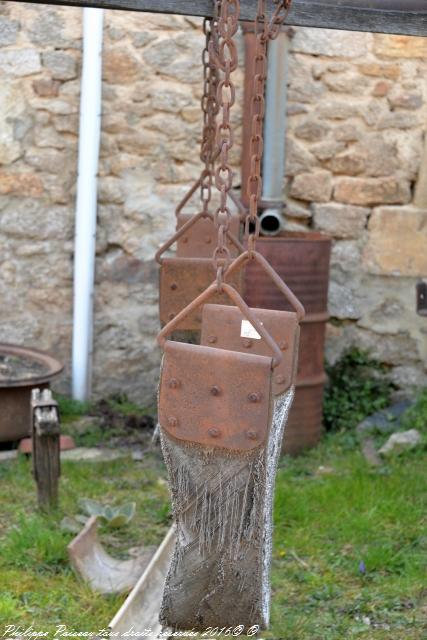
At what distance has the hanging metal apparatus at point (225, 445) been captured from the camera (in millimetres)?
2145

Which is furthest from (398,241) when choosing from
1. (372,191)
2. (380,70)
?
(380,70)

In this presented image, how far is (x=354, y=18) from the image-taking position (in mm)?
3047

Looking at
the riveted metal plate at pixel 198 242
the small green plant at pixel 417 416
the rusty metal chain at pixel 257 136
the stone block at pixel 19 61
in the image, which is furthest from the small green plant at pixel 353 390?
the rusty metal chain at pixel 257 136

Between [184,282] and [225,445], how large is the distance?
40.4 inches

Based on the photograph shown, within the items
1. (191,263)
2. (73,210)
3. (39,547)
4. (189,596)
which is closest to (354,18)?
(191,263)

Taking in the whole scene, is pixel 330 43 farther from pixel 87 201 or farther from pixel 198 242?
pixel 198 242

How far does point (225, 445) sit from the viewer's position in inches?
85.3

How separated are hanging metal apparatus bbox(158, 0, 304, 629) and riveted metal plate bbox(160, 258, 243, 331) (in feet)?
2.07

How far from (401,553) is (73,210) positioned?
2700 mm

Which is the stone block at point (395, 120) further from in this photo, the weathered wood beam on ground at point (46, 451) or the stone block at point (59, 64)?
the weathered wood beam on ground at point (46, 451)

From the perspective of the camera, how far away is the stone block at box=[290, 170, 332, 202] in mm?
5430

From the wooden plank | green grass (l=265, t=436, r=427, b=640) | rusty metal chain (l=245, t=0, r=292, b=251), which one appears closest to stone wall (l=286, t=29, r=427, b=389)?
green grass (l=265, t=436, r=427, b=640)

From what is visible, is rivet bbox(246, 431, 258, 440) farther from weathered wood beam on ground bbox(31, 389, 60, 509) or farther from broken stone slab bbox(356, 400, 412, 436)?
broken stone slab bbox(356, 400, 412, 436)

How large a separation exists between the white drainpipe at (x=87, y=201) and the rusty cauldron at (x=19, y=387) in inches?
15.7
